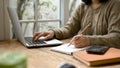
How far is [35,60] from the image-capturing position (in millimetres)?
1349

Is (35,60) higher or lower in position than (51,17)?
lower

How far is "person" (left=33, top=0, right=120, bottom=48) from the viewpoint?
1654 millimetres

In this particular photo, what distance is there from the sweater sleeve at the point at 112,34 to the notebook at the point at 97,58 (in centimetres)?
31

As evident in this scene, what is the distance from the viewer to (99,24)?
191cm

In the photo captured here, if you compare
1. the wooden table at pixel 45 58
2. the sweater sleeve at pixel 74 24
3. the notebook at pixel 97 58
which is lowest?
the wooden table at pixel 45 58

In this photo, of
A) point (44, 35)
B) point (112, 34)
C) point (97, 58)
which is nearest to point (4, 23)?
point (44, 35)

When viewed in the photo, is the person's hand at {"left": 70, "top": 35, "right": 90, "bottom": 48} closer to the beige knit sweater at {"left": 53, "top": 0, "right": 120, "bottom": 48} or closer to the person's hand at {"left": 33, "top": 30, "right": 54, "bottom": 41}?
the beige knit sweater at {"left": 53, "top": 0, "right": 120, "bottom": 48}

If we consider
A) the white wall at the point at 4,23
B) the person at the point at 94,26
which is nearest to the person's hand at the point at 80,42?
the person at the point at 94,26

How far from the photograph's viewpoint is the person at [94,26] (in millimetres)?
1654

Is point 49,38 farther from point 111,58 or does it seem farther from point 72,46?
point 111,58

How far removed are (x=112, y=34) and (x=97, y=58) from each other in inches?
22.0

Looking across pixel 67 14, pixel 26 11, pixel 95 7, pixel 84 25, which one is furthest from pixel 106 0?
pixel 26 11

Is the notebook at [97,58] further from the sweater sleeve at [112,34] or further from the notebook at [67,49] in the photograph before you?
the sweater sleeve at [112,34]

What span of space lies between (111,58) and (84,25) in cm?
81
